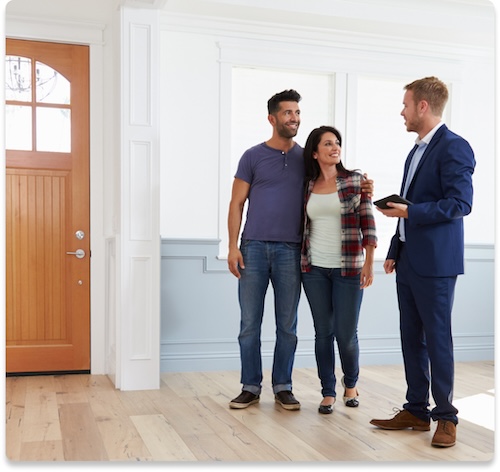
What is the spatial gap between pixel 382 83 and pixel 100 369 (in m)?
2.79

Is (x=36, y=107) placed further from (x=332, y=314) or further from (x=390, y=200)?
(x=390, y=200)

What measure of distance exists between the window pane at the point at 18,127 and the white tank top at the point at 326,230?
1919 mm

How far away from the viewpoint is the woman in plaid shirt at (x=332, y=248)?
3121mm

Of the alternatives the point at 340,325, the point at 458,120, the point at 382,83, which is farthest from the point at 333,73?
the point at 340,325

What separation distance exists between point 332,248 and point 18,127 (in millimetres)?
2144

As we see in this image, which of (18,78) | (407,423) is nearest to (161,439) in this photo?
(407,423)

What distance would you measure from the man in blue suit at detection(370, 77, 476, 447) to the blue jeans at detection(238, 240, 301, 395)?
0.64 m

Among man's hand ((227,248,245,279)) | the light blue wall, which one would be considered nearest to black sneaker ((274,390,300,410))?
man's hand ((227,248,245,279))

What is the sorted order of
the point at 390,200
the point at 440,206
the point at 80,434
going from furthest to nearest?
Result: the point at 80,434, the point at 390,200, the point at 440,206

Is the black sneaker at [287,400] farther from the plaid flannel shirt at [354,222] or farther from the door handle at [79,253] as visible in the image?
the door handle at [79,253]

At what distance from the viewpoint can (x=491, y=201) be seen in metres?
5.05

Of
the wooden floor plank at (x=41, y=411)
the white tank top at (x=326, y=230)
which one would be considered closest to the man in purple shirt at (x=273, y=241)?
the white tank top at (x=326, y=230)

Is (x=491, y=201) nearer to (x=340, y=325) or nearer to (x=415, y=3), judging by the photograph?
(x=415, y=3)

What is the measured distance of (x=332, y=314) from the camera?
325 cm
